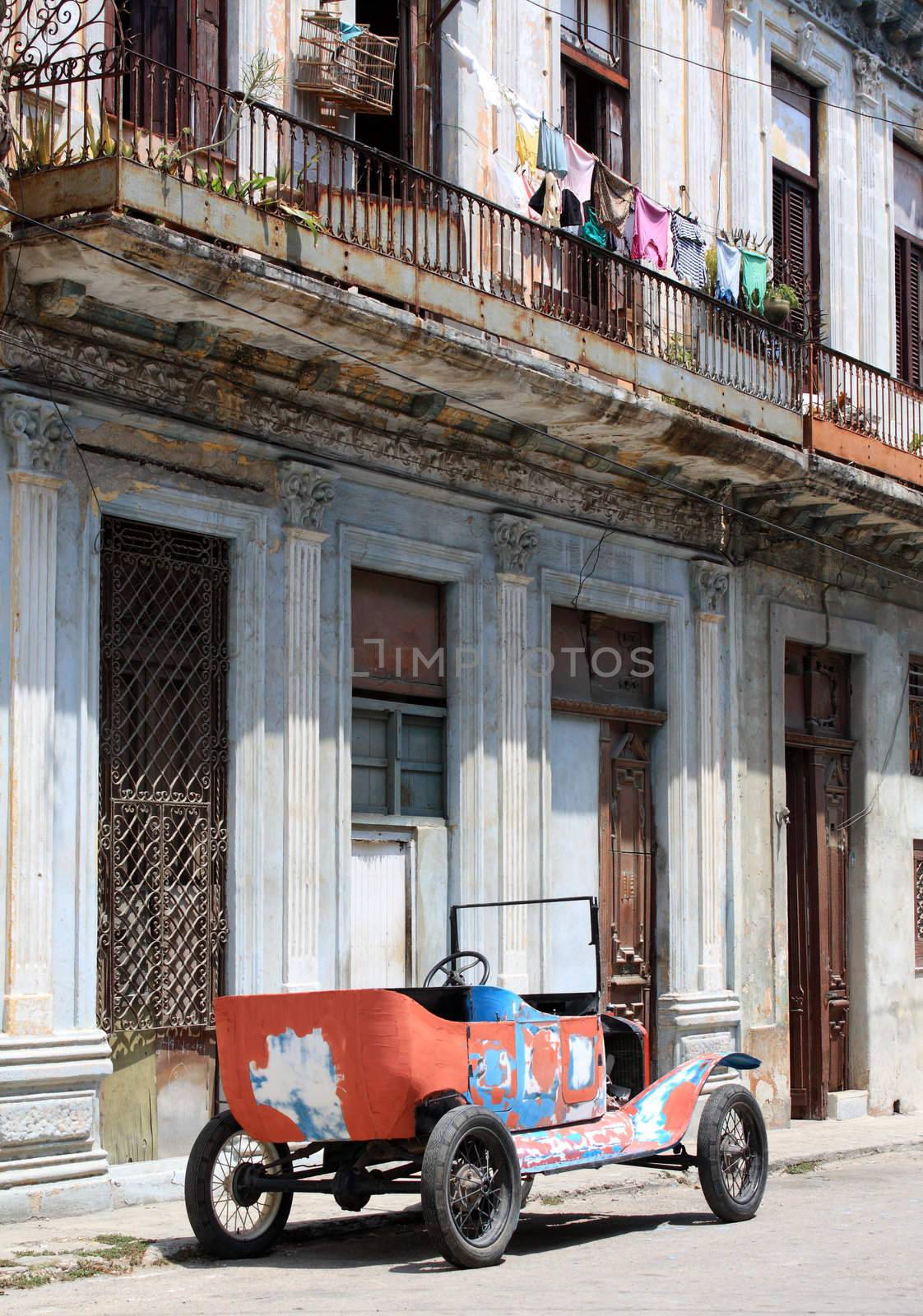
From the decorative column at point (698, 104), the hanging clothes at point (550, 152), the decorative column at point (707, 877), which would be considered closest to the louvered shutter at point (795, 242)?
the decorative column at point (698, 104)

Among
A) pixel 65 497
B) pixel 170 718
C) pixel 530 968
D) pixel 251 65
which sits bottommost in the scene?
pixel 530 968

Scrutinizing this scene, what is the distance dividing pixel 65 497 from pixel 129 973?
249 cm

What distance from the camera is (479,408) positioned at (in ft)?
38.7

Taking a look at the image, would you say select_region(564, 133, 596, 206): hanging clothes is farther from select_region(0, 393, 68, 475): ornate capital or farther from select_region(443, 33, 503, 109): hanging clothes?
select_region(0, 393, 68, 475): ornate capital

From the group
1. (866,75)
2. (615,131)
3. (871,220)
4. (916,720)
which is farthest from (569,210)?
(916,720)

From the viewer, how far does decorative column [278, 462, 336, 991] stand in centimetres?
1086

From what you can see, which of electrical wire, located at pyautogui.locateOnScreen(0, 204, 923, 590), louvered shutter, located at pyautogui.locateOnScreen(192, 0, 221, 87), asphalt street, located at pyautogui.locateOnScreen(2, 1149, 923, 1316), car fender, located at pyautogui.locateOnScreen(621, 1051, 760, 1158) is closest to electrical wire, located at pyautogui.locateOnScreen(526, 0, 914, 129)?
louvered shutter, located at pyautogui.locateOnScreen(192, 0, 221, 87)

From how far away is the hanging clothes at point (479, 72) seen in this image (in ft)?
40.9

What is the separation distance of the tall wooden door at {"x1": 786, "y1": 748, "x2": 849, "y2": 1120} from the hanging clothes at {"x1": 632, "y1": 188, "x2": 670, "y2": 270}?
172 inches

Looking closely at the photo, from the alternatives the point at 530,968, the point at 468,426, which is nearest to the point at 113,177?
the point at 468,426

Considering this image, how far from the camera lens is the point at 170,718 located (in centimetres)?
1044

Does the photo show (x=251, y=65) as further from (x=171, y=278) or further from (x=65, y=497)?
(x=65, y=497)

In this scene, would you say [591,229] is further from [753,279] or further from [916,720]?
[916,720]

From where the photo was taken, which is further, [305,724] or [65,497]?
[305,724]
